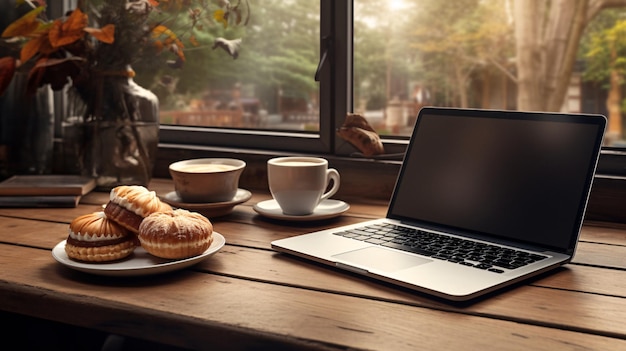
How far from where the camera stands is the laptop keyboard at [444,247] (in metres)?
0.94

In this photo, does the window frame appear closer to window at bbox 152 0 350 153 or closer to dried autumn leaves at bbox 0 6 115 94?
window at bbox 152 0 350 153

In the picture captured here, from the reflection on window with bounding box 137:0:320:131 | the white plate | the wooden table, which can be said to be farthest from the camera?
the reflection on window with bounding box 137:0:320:131

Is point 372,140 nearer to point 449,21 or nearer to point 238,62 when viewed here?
point 238,62

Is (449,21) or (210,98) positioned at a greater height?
(449,21)

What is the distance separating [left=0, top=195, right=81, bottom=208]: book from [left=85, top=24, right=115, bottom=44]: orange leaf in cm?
32

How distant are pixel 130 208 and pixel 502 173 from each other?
0.55 meters

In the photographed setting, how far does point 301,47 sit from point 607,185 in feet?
2.66

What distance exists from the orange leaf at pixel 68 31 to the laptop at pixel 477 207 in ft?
2.14

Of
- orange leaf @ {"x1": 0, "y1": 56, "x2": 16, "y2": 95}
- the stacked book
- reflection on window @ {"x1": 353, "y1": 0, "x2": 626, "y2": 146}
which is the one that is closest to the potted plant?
orange leaf @ {"x1": 0, "y1": 56, "x2": 16, "y2": 95}

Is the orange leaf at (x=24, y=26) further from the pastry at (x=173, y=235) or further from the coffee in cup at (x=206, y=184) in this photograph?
the pastry at (x=173, y=235)

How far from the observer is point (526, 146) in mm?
1077

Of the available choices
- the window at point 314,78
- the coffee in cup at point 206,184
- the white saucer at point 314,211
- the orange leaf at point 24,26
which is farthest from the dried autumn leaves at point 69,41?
the white saucer at point 314,211

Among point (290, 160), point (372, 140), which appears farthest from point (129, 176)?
point (372, 140)

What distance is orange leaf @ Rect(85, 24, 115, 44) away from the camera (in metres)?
1.38
